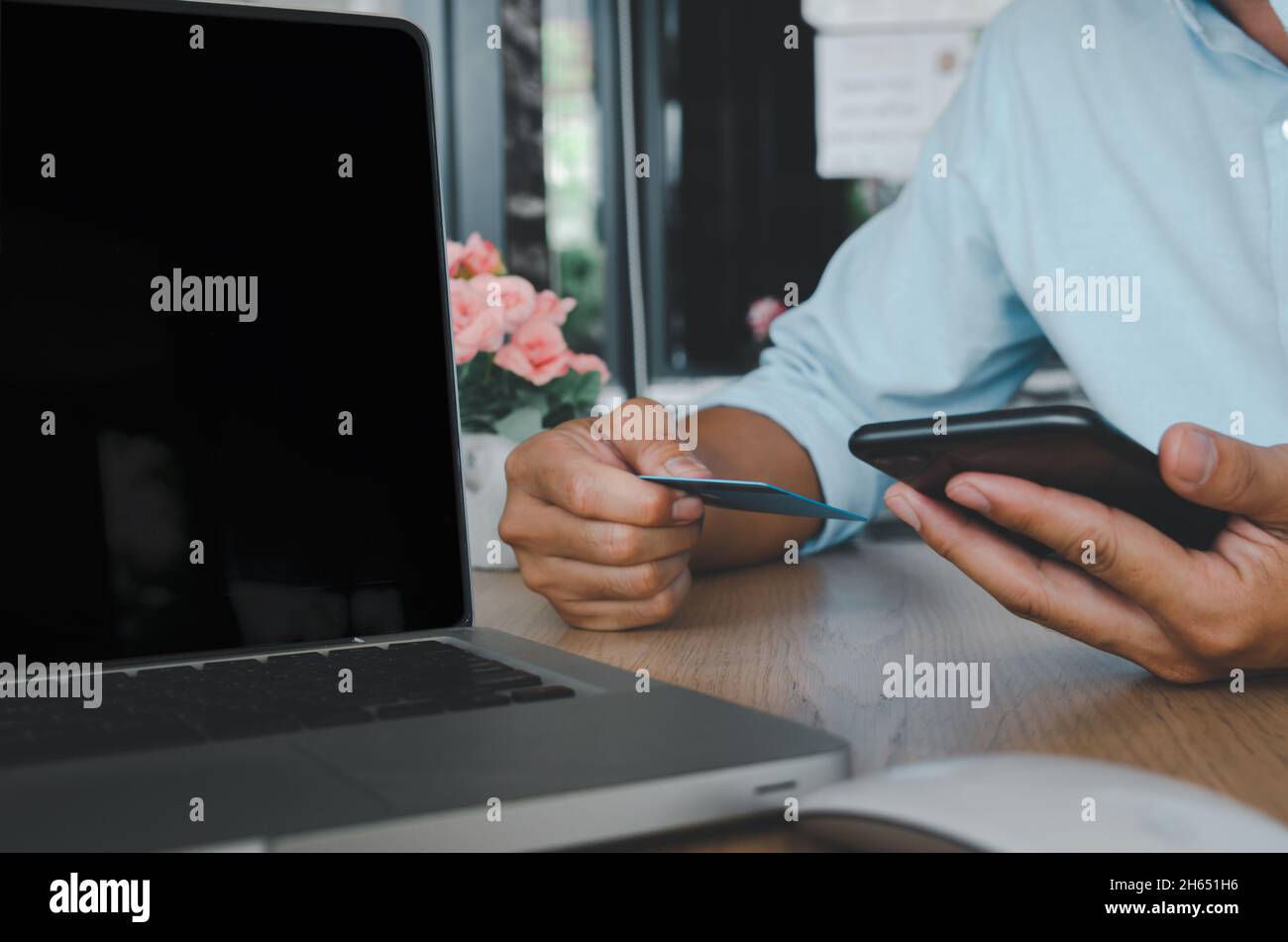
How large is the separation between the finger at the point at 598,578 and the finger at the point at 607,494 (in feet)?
0.10

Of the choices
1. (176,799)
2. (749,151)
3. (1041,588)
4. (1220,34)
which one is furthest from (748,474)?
(749,151)

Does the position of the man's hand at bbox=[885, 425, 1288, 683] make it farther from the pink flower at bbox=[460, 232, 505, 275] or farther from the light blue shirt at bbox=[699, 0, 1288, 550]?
the pink flower at bbox=[460, 232, 505, 275]

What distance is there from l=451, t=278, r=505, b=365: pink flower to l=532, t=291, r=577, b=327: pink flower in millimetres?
35

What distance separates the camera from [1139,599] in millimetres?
500

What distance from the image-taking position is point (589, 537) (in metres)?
0.67

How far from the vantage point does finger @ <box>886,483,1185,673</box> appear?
515 millimetres

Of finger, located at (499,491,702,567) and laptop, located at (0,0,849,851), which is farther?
finger, located at (499,491,702,567)

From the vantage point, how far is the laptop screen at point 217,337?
50 cm

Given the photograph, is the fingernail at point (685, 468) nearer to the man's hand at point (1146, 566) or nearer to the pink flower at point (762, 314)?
the man's hand at point (1146, 566)

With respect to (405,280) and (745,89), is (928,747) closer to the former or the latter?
(405,280)

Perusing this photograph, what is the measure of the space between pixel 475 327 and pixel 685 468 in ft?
1.30

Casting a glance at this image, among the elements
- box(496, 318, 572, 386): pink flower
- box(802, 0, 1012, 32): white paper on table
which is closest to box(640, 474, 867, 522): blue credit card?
box(496, 318, 572, 386): pink flower

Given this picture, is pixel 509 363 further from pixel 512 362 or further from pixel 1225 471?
pixel 1225 471

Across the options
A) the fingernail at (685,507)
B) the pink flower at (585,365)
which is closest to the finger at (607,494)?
the fingernail at (685,507)
